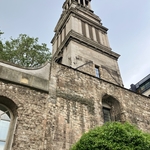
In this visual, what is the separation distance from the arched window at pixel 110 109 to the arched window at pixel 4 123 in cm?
592

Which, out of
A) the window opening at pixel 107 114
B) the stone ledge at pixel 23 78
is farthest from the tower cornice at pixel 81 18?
the stone ledge at pixel 23 78

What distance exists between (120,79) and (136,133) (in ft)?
38.3

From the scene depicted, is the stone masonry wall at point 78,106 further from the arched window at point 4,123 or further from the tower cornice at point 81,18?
the tower cornice at point 81,18

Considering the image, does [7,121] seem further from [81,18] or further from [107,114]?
[81,18]

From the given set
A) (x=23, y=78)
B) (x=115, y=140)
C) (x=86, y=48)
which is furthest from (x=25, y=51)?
(x=115, y=140)

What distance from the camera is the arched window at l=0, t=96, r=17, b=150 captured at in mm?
7548

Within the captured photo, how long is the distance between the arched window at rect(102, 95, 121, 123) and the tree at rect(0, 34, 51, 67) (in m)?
9.41

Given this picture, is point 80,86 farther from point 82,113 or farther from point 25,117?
point 25,117

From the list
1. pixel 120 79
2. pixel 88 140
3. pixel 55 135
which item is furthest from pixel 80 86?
pixel 120 79

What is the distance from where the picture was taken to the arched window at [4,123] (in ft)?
24.9

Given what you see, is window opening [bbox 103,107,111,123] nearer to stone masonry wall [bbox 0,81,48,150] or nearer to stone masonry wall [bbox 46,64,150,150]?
stone masonry wall [bbox 46,64,150,150]

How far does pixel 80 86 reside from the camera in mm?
11328

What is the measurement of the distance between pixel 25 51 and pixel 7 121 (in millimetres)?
11825

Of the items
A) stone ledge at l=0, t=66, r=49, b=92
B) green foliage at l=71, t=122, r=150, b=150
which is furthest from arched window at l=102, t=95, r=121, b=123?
green foliage at l=71, t=122, r=150, b=150
